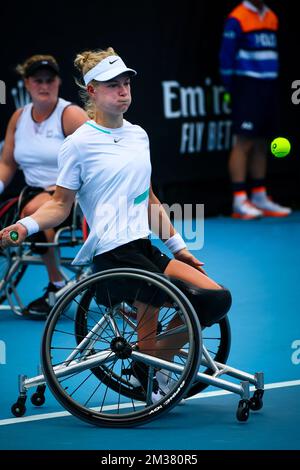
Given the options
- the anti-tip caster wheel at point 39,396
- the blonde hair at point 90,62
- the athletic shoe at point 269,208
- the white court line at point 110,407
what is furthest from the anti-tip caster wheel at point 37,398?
the athletic shoe at point 269,208

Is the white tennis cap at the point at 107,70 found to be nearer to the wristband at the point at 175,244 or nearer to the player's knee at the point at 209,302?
the wristband at the point at 175,244

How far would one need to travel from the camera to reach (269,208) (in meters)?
11.0

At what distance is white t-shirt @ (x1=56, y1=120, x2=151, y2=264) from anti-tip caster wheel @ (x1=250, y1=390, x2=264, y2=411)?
875 millimetres

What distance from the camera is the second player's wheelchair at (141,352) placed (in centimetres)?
462

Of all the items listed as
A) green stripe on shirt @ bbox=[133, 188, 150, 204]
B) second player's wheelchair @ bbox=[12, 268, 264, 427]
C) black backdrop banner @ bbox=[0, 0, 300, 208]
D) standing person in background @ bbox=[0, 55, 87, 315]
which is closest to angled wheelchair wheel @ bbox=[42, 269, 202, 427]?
second player's wheelchair @ bbox=[12, 268, 264, 427]

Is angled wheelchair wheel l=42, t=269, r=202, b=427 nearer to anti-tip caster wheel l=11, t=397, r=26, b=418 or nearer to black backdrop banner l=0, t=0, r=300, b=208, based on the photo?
anti-tip caster wheel l=11, t=397, r=26, b=418

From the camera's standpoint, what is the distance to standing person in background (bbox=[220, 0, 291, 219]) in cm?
1048

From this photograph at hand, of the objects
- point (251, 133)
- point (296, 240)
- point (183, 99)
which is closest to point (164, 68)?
point (183, 99)

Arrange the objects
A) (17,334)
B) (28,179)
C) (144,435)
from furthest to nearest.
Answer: (28,179) < (17,334) < (144,435)

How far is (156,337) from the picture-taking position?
4.87m

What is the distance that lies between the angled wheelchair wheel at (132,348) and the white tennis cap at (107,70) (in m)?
0.92

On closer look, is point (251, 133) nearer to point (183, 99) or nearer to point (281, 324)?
point (183, 99)

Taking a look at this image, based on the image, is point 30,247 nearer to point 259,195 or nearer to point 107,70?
point 107,70

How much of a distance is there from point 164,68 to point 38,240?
4.00m
